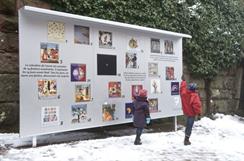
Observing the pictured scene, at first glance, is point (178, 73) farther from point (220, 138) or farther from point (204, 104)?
point (204, 104)

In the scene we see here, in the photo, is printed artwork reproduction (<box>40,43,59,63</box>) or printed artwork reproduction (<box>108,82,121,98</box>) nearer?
printed artwork reproduction (<box>40,43,59,63</box>)

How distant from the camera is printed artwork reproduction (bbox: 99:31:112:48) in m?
8.80

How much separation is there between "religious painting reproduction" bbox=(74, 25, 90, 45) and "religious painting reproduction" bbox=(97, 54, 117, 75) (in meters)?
0.50

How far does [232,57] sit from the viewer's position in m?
14.9

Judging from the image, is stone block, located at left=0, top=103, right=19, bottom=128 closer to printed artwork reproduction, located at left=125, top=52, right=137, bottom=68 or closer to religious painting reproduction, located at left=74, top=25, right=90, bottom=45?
religious painting reproduction, located at left=74, top=25, right=90, bottom=45

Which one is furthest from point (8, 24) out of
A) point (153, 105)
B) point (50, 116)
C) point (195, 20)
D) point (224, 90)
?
point (224, 90)

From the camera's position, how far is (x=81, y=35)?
8391 millimetres

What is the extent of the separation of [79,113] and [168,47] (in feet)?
11.9

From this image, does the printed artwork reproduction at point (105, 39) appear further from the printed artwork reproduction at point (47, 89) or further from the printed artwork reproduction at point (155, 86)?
the printed artwork reproduction at point (155, 86)

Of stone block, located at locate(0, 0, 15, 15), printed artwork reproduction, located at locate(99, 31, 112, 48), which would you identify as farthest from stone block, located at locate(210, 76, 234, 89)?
stone block, located at locate(0, 0, 15, 15)

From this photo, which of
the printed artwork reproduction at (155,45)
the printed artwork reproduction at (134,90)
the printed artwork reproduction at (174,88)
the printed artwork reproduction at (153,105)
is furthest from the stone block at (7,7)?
the printed artwork reproduction at (174,88)

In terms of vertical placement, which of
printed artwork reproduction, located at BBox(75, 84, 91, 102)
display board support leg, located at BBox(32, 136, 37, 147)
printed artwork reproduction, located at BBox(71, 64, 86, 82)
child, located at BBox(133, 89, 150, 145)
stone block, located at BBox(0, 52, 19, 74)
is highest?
stone block, located at BBox(0, 52, 19, 74)

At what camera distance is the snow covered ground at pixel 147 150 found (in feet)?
23.4

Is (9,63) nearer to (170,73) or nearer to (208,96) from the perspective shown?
(170,73)
